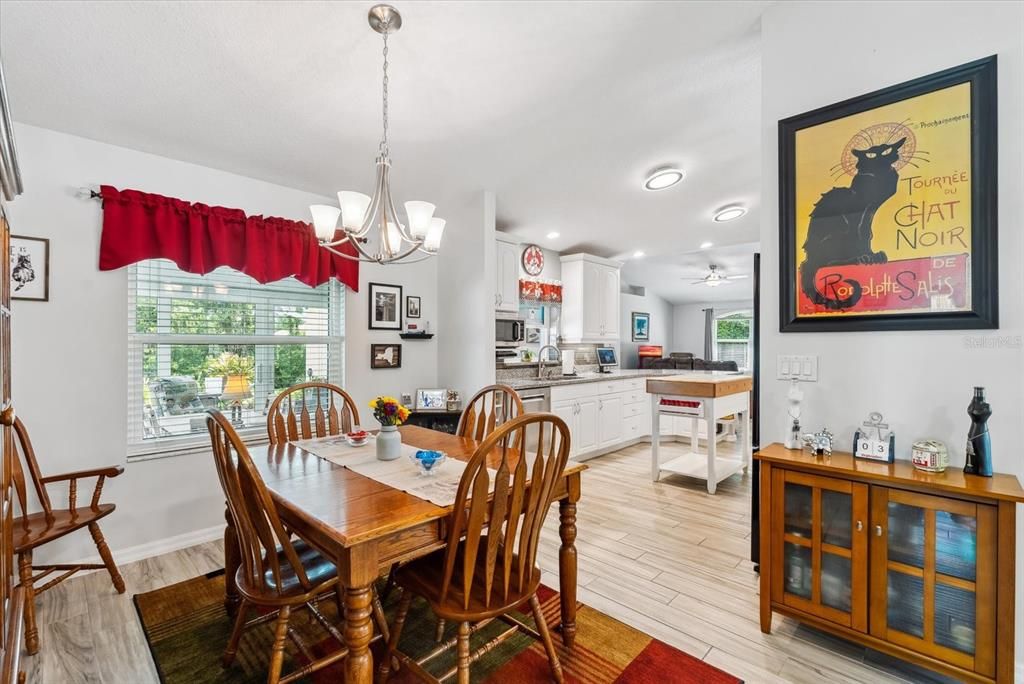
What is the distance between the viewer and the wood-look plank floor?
1793 mm

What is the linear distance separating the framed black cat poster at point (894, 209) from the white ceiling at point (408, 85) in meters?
0.82

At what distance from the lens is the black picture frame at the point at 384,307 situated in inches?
145

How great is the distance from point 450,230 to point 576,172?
1.16 meters

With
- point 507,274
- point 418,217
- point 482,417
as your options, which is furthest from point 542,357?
point 418,217

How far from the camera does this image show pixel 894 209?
1891 millimetres

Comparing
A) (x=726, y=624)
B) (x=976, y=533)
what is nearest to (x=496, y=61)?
(x=976, y=533)

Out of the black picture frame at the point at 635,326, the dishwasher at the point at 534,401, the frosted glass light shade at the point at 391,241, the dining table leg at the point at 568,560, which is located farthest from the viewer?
the black picture frame at the point at 635,326

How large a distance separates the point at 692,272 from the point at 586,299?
3217mm

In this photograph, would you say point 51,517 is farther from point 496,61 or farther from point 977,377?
point 977,377

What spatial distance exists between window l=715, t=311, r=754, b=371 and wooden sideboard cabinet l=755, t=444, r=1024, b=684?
7863 mm

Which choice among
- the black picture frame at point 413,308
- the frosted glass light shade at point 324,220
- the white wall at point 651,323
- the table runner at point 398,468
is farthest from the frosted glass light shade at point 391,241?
the white wall at point 651,323

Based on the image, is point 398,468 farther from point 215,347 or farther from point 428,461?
point 215,347

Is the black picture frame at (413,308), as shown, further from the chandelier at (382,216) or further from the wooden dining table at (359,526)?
the wooden dining table at (359,526)

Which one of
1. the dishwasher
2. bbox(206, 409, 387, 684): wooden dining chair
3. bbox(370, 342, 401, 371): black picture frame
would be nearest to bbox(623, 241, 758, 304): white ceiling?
the dishwasher
